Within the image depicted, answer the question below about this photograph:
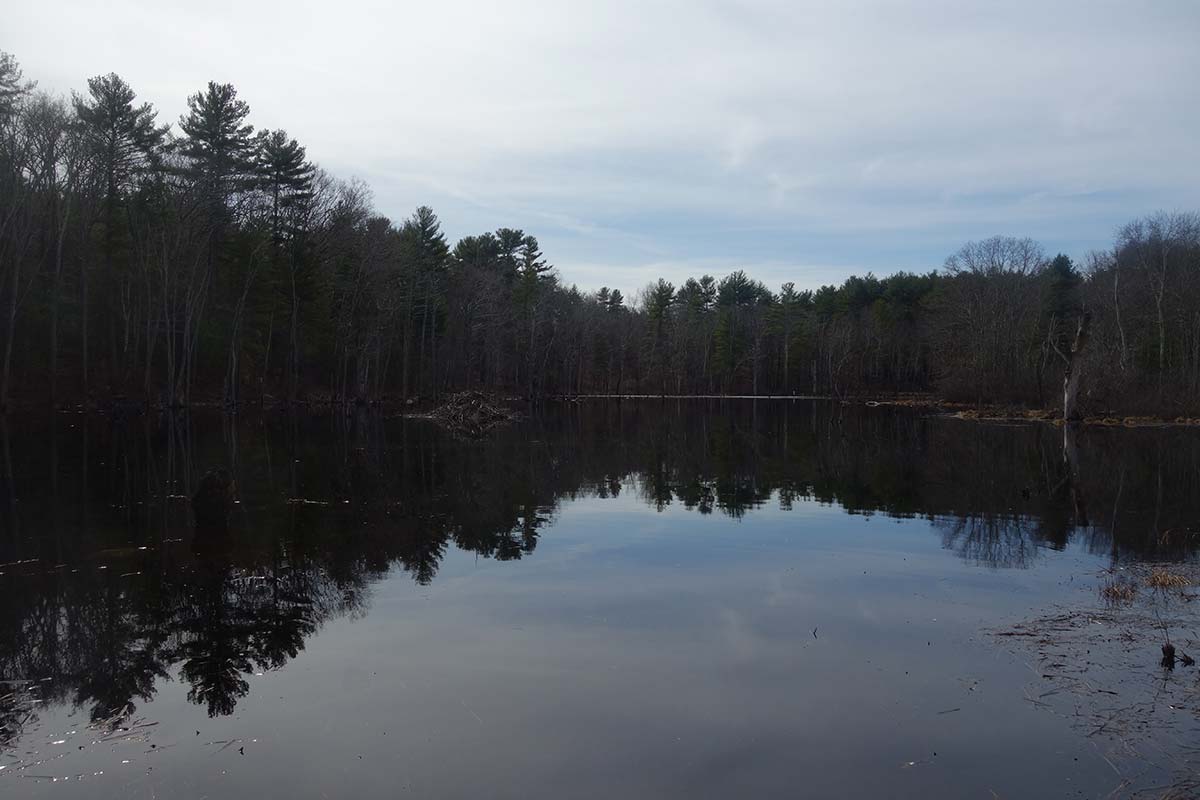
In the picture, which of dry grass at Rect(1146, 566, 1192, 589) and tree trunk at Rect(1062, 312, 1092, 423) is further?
tree trunk at Rect(1062, 312, 1092, 423)

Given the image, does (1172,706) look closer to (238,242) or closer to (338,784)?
(338,784)

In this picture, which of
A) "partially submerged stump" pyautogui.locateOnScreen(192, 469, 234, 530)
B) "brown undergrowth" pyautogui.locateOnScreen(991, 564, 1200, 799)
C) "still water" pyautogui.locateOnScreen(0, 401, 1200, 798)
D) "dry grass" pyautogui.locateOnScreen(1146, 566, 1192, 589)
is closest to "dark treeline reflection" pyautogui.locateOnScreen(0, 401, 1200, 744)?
"still water" pyautogui.locateOnScreen(0, 401, 1200, 798)

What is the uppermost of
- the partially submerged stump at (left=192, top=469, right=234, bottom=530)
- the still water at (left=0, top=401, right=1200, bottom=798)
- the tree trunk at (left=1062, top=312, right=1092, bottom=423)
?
the tree trunk at (left=1062, top=312, right=1092, bottom=423)

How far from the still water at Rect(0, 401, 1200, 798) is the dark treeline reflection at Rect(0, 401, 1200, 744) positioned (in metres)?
0.07

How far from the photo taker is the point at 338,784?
5305 millimetres

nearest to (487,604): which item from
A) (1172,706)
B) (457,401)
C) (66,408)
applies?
(1172,706)

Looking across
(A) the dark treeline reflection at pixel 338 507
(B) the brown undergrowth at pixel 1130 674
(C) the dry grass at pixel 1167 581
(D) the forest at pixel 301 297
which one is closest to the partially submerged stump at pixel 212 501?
(A) the dark treeline reflection at pixel 338 507

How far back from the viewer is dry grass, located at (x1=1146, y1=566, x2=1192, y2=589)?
10.1 metres

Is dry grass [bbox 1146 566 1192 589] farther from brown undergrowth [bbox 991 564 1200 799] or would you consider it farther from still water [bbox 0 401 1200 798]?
still water [bbox 0 401 1200 798]

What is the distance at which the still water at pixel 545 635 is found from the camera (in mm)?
5574

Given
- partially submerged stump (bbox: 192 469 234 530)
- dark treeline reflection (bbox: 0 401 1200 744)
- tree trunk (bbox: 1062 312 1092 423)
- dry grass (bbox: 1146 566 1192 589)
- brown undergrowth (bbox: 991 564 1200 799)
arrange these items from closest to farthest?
brown undergrowth (bbox: 991 564 1200 799), dark treeline reflection (bbox: 0 401 1200 744), dry grass (bbox: 1146 566 1192 589), partially submerged stump (bbox: 192 469 234 530), tree trunk (bbox: 1062 312 1092 423)

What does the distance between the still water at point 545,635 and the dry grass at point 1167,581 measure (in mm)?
669

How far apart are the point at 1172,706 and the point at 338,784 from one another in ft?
20.6

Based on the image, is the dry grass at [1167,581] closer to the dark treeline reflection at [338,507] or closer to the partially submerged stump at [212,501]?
the dark treeline reflection at [338,507]
